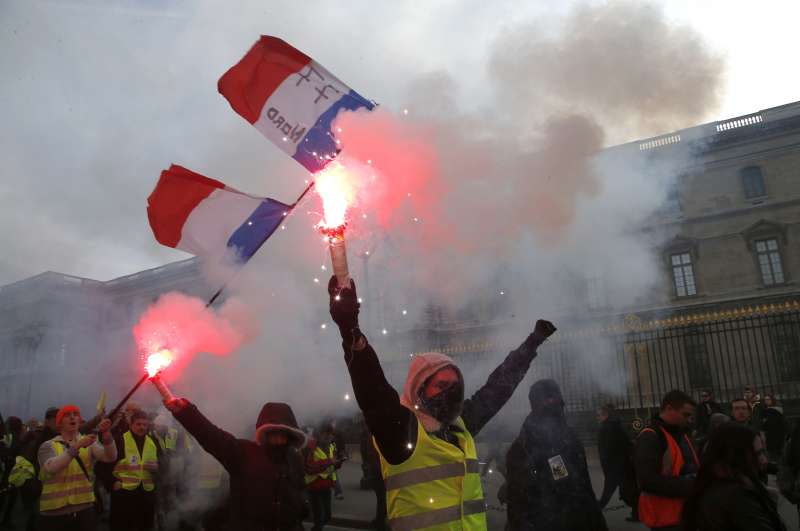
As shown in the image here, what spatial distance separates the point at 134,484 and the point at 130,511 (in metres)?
0.25

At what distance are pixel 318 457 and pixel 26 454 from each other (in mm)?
3944

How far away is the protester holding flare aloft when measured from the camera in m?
2.25

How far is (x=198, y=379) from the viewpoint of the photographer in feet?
29.0

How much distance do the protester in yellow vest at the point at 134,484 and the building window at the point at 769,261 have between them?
23.5m

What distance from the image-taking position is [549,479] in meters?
3.81

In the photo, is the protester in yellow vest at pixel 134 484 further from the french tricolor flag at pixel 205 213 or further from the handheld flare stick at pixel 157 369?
the french tricolor flag at pixel 205 213

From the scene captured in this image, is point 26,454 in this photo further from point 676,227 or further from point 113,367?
point 676,227

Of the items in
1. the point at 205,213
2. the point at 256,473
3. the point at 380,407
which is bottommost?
the point at 256,473

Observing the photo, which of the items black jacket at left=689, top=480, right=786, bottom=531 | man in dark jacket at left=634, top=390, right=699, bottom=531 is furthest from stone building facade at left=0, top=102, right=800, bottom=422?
black jacket at left=689, top=480, right=786, bottom=531

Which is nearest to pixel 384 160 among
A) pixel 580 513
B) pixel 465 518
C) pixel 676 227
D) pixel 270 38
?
pixel 270 38

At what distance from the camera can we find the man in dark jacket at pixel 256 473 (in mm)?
3629

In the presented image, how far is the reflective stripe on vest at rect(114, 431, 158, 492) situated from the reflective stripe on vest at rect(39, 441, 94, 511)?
0.50 m

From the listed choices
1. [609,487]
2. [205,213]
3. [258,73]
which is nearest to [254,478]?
[205,213]

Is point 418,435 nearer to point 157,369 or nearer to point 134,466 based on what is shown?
point 157,369
